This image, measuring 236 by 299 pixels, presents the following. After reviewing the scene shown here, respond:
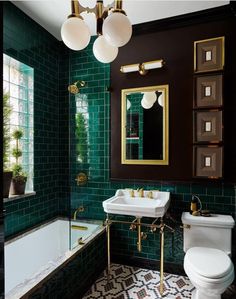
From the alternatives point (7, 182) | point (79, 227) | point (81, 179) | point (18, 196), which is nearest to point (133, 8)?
point (81, 179)

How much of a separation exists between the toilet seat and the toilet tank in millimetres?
94

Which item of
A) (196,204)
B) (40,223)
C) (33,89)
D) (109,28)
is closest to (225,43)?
(109,28)

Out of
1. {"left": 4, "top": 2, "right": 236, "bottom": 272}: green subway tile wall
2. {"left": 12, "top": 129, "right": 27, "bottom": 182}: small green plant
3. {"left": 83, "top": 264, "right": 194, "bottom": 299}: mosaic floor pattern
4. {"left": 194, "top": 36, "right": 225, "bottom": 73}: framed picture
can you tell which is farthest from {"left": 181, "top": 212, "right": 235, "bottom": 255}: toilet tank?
{"left": 12, "top": 129, "right": 27, "bottom": 182}: small green plant

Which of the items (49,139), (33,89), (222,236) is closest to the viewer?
(222,236)

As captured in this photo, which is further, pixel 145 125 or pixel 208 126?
pixel 145 125

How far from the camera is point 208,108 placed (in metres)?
2.24

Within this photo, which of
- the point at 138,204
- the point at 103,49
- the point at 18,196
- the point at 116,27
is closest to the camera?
the point at 116,27

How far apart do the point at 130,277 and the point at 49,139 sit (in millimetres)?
1870

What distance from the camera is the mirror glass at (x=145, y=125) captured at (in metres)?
2.43

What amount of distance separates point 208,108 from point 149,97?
64 centimetres

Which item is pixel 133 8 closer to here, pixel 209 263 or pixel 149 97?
pixel 149 97

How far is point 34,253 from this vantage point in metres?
2.35

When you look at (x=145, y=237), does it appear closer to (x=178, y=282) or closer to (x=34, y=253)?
(x=178, y=282)

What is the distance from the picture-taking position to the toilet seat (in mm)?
1586
